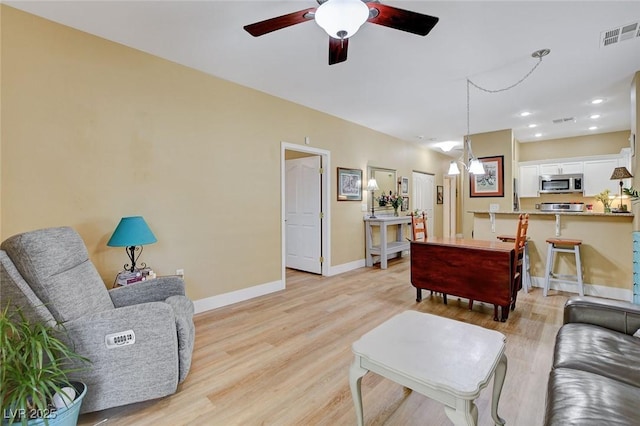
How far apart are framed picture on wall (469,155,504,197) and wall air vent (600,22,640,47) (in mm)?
3091

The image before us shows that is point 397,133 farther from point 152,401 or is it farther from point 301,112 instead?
point 152,401

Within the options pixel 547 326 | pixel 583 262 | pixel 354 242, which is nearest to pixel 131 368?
pixel 547 326

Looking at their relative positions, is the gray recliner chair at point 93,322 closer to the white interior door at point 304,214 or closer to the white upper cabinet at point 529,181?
the white interior door at point 304,214

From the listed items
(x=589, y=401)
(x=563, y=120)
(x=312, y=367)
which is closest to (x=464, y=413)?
(x=589, y=401)

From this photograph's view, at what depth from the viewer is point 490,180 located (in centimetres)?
573

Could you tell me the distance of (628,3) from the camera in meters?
2.14

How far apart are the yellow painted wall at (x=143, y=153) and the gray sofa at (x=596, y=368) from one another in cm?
311

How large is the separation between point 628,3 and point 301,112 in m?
3.38

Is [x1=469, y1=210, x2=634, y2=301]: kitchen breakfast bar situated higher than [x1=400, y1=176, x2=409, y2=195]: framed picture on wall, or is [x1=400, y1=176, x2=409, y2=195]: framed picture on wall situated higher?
[x1=400, y1=176, x2=409, y2=195]: framed picture on wall

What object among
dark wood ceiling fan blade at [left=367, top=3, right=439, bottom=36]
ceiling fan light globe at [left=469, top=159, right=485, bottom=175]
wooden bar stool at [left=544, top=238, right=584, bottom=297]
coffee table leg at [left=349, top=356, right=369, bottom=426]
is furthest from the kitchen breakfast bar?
coffee table leg at [left=349, top=356, right=369, bottom=426]

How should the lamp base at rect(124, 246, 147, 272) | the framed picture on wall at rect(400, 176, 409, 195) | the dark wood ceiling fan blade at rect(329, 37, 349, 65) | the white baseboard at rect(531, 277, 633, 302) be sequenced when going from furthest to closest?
the framed picture on wall at rect(400, 176, 409, 195) → the white baseboard at rect(531, 277, 633, 302) → the lamp base at rect(124, 246, 147, 272) → the dark wood ceiling fan blade at rect(329, 37, 349, 65)

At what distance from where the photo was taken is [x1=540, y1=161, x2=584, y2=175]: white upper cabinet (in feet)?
19.3

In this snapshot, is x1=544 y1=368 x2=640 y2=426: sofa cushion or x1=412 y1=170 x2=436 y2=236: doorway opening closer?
x1=544 y1=368 x2=640 y2=426: sofa cushion

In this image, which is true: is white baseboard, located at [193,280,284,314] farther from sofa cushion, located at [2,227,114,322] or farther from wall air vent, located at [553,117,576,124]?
wall air vent, located at [553,117,576,124]
